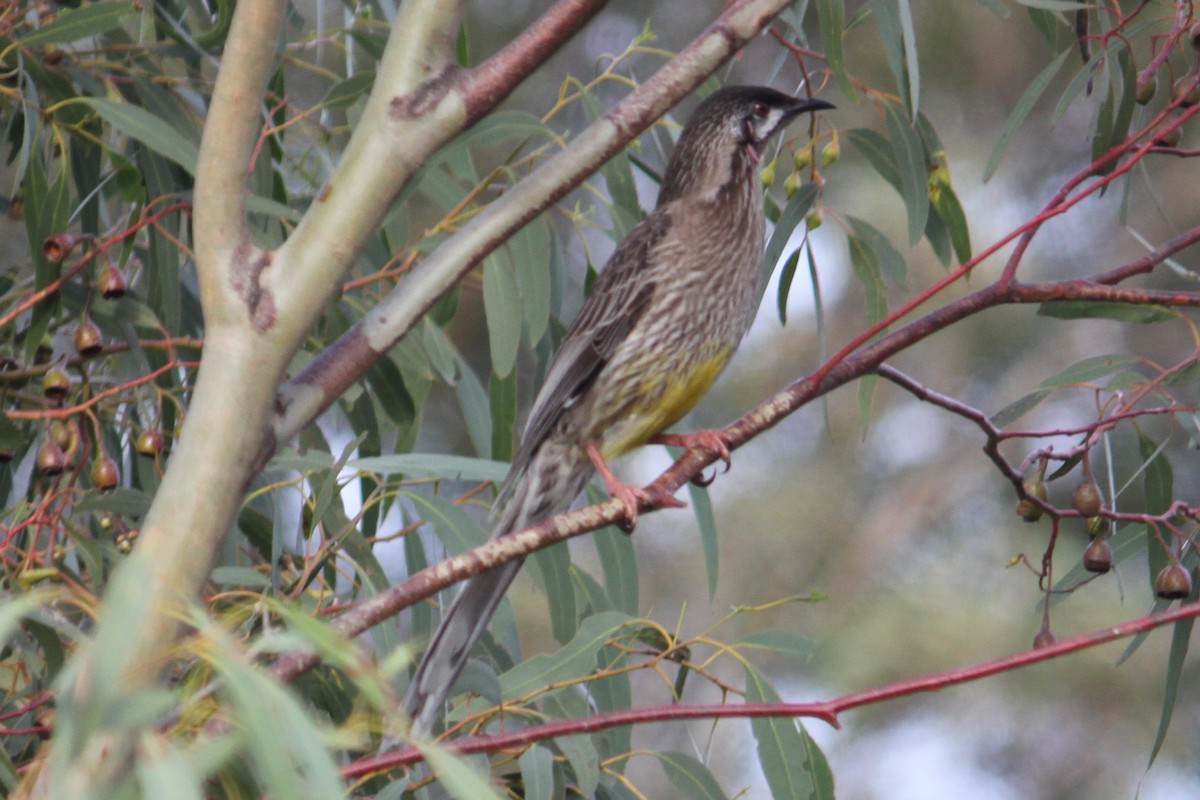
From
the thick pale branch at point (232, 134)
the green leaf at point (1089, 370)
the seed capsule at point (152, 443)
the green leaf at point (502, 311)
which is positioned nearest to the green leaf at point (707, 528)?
the green leaf at point (502, 311)

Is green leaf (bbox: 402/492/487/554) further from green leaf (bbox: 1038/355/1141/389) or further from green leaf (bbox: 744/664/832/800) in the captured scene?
green leaf (bbox: 1038/355/1141/389)

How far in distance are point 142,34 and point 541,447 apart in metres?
0.98

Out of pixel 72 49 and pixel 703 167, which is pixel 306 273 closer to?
pixel 72 49

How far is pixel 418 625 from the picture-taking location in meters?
2.26

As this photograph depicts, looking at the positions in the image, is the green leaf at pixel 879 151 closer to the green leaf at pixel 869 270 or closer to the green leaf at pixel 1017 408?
the green leaf at pixel 869 270

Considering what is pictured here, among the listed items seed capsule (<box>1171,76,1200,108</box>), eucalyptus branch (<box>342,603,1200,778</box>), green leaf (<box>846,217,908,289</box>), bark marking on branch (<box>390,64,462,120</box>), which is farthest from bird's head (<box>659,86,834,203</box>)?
eucalyptus branch (<box>342,603,1200,778</box>)

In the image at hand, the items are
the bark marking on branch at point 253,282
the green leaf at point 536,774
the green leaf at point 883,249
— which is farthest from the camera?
the green leaf at point 883,249

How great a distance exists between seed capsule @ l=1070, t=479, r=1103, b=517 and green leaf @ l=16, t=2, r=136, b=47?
1.38 m

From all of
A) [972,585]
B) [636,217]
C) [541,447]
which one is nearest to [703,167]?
[636,217]

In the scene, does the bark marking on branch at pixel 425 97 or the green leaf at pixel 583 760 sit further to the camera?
the green leaf at pixel 583 760

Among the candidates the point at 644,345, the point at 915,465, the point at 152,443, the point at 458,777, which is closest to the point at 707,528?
the point at 644,345

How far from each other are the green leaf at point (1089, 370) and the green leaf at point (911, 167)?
14.0 inches

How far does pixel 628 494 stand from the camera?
2.09m

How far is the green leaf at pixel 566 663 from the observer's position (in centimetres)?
171
